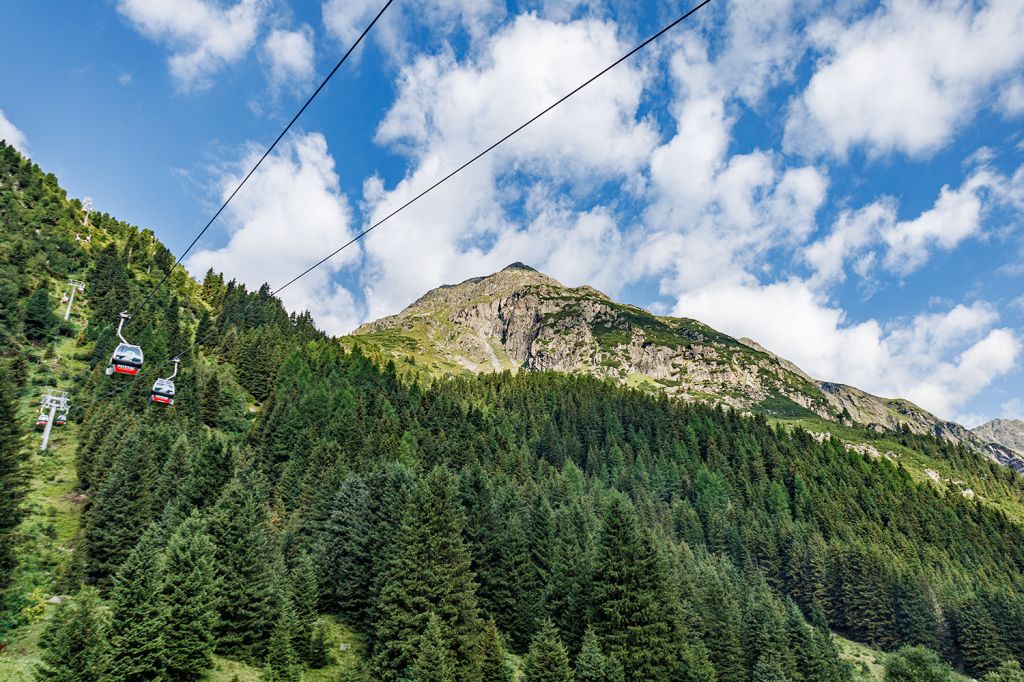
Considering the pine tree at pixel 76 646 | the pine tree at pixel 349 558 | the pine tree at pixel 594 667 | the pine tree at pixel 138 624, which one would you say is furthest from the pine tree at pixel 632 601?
the pine tree at pixel 76 646

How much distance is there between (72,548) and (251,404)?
62.4m

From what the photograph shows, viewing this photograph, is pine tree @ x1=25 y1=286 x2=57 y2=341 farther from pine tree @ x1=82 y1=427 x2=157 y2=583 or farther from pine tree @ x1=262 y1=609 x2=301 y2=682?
pine tree @ x1=262 y1=609 x2=301 y2=682

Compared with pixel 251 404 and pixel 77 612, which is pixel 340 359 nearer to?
pixel 251 404

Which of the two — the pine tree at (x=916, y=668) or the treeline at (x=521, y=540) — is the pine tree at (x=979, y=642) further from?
the pine tree at (x=916, y=668)

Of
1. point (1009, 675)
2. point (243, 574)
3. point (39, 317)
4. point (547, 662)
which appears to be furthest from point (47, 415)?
point (1009, 675)

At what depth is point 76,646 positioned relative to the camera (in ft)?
76.0

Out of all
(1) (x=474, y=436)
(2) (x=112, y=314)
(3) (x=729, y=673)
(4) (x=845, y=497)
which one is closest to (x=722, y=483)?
(4) (x=845, y=497)

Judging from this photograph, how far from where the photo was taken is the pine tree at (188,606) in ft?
99.8

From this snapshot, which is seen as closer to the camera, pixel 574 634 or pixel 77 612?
pixel 77 612

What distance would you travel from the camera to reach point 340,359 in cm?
14150

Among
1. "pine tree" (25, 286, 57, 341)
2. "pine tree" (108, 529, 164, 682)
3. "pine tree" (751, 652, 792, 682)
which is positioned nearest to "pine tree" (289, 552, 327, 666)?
"pine tree" (108, 529, 164, 682)

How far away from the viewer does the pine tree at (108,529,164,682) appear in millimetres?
27391

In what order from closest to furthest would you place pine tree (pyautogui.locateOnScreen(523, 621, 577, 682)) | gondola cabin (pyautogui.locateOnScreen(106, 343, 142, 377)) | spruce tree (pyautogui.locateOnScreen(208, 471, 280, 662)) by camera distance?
gondola cabin (pyautogui.locateOnScreen(106, 343, 142, 377))
spruce tree (pyautogui.locateOnScreen(208, 471, 280, 662))
pine tree (pyautogui.locateOnScreen(523, 621, 577, 682))

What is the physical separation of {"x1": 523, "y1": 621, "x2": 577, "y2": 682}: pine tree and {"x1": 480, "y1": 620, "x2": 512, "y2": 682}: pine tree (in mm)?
3104
